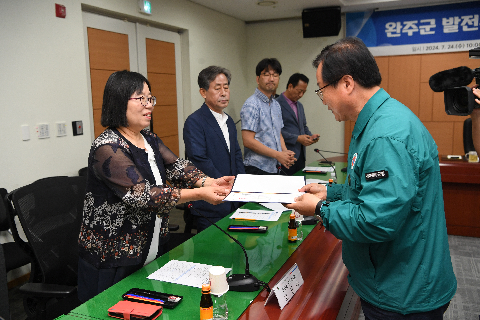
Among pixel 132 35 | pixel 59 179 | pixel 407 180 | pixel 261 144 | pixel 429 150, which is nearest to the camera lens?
pixel 407 180

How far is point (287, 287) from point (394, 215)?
548 millimetres

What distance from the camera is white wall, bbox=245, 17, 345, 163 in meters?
6.53

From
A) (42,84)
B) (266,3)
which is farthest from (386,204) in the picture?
(266,3)

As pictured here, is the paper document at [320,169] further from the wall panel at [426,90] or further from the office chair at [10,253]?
the wall panel at [426,90]

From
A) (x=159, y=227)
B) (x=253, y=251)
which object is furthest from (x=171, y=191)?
(x=253, y=251)

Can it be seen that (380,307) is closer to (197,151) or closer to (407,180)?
Result: (407,180)

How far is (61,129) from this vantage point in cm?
343

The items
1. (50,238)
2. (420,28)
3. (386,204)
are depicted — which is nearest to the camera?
(386,204)

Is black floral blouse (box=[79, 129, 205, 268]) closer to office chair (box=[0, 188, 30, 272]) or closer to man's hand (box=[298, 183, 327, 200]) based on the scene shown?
man's hand (box=[298, 183, 327, 200])

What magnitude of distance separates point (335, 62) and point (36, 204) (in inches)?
59.6

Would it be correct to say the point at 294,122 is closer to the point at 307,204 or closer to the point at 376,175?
the point at 307,204

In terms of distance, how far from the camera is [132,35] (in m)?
4.36

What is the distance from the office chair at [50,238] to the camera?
1668 mm

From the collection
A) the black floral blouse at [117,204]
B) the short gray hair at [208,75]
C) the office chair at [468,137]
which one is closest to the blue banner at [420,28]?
the office chair at [468,137]
